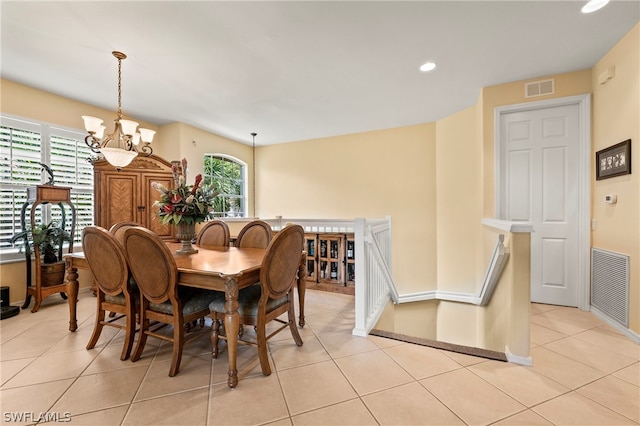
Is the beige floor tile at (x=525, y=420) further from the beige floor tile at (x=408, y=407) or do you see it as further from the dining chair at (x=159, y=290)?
the dining chair at (x=159, y=290)

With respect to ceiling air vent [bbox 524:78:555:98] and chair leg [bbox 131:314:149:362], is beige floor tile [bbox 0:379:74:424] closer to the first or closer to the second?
chair leg [bbox 131:314:149:362]

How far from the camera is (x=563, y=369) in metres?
1.92

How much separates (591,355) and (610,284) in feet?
3.22

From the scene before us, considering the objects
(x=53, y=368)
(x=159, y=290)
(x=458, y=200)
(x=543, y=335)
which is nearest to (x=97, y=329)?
(x=53, y=368)

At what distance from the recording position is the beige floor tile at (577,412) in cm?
145

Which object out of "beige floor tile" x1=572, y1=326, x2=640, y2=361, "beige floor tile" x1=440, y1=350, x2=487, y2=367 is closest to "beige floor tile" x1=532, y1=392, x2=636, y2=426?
"beige floor tile" x1=440, y1=350, x2=487, y2=367

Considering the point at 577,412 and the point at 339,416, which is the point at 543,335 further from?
the point at 339,416

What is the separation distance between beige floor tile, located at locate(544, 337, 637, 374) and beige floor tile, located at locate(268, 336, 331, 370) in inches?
74.8

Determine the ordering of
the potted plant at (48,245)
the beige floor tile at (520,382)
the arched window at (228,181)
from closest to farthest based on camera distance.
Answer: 1. the beige floor tile at (520,382)
2. the potted plant at (48,245)
3. the arched window at (228,181)

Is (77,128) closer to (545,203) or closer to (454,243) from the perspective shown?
(454,243)

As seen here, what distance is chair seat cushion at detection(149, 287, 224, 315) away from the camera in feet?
6.40

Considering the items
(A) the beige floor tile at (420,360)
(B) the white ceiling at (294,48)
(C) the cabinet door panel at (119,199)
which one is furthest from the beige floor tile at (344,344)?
(C) the cabinet door panel at (119,199)

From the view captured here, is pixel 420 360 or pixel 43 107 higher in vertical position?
pixel 43 107

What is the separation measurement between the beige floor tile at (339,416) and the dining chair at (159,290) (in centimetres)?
99
